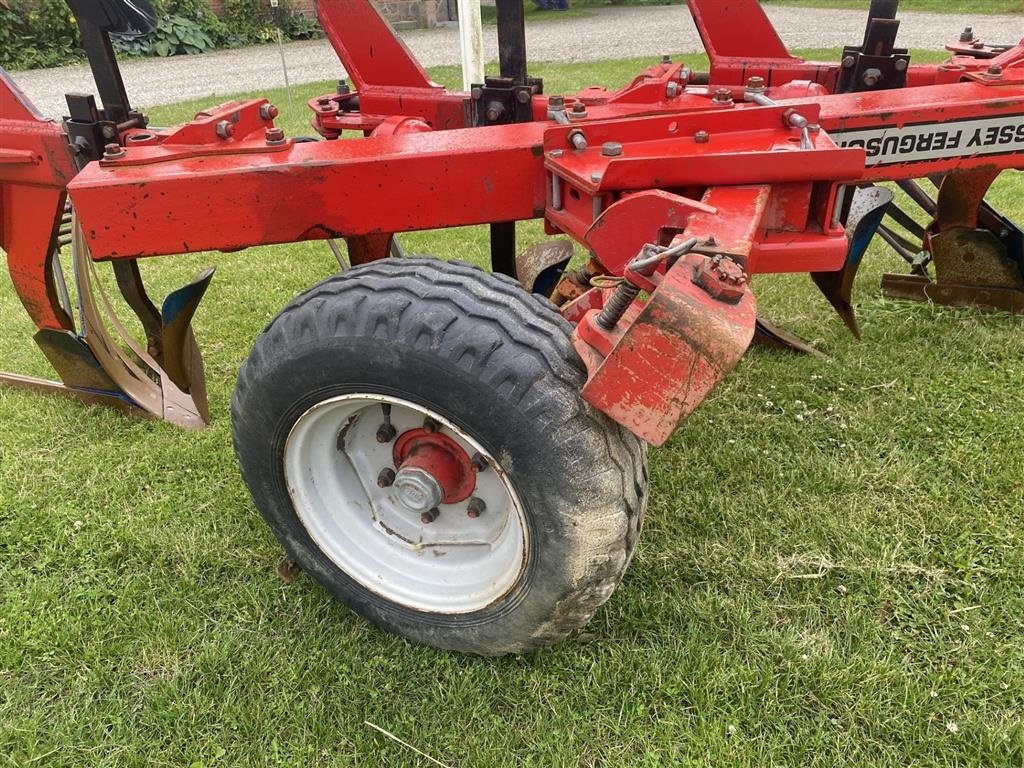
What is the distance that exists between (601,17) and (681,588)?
20428 millimetres

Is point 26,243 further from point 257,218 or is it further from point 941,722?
point 941,722

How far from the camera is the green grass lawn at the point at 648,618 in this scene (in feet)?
6.33

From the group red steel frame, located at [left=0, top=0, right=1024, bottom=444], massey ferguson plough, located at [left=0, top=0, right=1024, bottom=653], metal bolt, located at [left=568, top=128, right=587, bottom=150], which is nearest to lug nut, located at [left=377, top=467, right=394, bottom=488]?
massey ferguson plough, located at [left=0, top=0, right=1024, bottom=653]

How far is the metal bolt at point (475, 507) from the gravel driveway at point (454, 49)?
1005 cm

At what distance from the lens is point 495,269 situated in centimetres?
300

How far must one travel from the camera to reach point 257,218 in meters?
2.06

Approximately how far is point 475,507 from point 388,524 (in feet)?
0.96

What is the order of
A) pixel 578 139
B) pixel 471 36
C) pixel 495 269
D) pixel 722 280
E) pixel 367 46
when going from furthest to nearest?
pixel 471 36 < pixel 367 46 < pixel 495 269 < pixel 578 139 < pixel 722 280

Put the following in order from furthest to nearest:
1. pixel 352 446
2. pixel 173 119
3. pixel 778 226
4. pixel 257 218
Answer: pixel 173 119, pixel 352 446, pixel 257 218, pixel 778 226

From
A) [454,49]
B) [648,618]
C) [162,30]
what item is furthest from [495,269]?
[162,30]

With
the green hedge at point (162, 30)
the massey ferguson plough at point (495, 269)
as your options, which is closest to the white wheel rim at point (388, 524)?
the massey ferguson plough at point (495, 269)

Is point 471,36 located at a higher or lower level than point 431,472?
higher

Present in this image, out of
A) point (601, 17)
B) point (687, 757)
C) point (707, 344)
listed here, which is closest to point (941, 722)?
point (687, 757)

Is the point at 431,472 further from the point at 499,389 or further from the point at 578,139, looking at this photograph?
the point at 578,139
